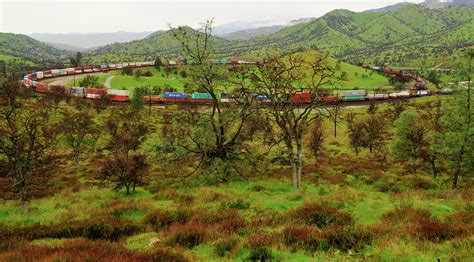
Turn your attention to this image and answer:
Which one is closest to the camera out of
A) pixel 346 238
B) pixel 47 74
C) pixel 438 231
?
pixel 346 238

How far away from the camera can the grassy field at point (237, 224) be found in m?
8.98

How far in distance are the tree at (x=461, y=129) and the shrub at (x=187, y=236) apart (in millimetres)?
17884

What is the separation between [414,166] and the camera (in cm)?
3312

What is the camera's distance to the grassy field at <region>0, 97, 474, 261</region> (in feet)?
29.5

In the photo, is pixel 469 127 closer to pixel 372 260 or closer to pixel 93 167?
pixel 372 260

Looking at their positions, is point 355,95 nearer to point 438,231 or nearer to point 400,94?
point 400,94

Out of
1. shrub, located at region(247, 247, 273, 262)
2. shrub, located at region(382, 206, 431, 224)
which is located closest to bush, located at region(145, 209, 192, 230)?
shrub, located at region(247, 247, 273, 262)

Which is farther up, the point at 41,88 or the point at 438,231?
the point at 41,88

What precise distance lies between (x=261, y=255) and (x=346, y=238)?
323 cm

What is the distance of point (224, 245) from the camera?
9.87m

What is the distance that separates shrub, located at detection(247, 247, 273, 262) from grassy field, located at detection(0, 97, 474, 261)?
65mm

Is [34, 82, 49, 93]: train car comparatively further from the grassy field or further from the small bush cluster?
the small bush cluster

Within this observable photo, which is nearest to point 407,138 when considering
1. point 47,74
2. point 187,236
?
point 187,236

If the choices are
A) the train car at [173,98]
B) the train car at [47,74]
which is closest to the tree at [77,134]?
the train car at [173,98]
